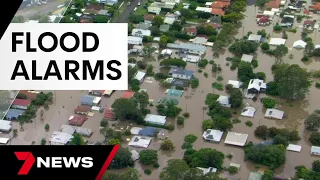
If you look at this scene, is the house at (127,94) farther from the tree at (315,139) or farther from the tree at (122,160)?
the tree at (315,139)

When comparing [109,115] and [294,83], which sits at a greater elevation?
[294,83]

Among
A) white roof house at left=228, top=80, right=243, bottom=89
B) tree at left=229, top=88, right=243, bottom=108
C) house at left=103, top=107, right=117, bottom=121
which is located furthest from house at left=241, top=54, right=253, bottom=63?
house at left=103, top=107, right=117, bottom=121

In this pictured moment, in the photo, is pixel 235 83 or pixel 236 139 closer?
pixel 236 139

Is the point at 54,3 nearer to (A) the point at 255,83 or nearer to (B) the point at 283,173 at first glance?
(B) the point at 283,173

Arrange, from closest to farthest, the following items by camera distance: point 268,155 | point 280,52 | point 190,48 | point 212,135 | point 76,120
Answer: point 268,155 → point 212,135 → point 76,120 → point 280,52 → point 190,48

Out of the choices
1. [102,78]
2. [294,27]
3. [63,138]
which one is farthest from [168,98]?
[102,78]

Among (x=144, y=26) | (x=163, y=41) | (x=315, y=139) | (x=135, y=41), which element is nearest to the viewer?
(x=315, y=139)

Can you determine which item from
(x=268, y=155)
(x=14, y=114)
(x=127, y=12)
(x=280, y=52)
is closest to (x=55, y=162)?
(x=268, y=155)

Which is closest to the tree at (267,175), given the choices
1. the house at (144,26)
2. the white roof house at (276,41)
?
the white roof house at (276,41)

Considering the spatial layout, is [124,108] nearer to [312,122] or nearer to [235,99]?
[235,99]
